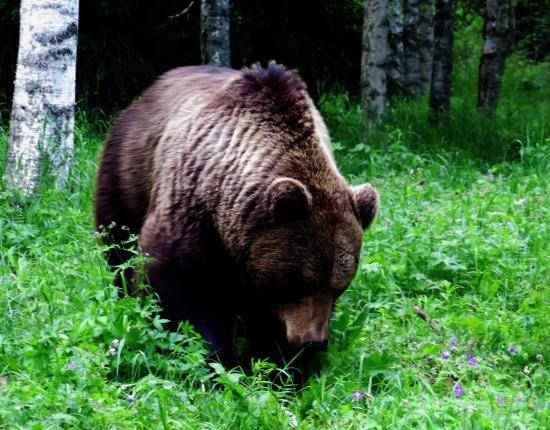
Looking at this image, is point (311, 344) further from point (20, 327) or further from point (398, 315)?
point (20, 327)

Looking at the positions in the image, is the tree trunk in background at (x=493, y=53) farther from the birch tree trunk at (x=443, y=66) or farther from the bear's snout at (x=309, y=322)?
the bear's snout at (x=309, y=322)

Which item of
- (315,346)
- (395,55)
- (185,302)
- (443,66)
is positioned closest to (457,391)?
(315,346)

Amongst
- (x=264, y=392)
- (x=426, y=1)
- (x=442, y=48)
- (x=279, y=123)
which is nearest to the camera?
(x=264, y=392)

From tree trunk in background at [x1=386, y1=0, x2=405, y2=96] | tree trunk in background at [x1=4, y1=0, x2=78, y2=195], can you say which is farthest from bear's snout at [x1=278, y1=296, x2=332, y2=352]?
tree trunk in background at [x1=386, y1=0, x2=405, y2=96]

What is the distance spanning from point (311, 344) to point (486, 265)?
1.94m

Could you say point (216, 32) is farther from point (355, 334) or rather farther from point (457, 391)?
point (457, 391)

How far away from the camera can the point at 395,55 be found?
15586 mm

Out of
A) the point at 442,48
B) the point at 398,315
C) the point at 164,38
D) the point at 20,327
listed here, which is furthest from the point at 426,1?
the point at 20,327

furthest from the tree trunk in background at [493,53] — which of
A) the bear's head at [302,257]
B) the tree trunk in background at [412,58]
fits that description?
the bear's head at [302,257]

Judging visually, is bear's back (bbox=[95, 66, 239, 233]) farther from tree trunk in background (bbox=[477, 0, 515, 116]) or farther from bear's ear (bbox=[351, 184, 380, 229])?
tree trunk in background (bbox=[477, 0, 515, 116])

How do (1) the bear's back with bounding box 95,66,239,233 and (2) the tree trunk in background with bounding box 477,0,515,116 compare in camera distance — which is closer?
(1) the bear's back with bounding box 95,66,239,233

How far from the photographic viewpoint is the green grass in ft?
11.8

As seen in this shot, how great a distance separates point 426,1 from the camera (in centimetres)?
1689

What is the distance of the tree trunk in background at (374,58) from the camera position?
31.1 ft
